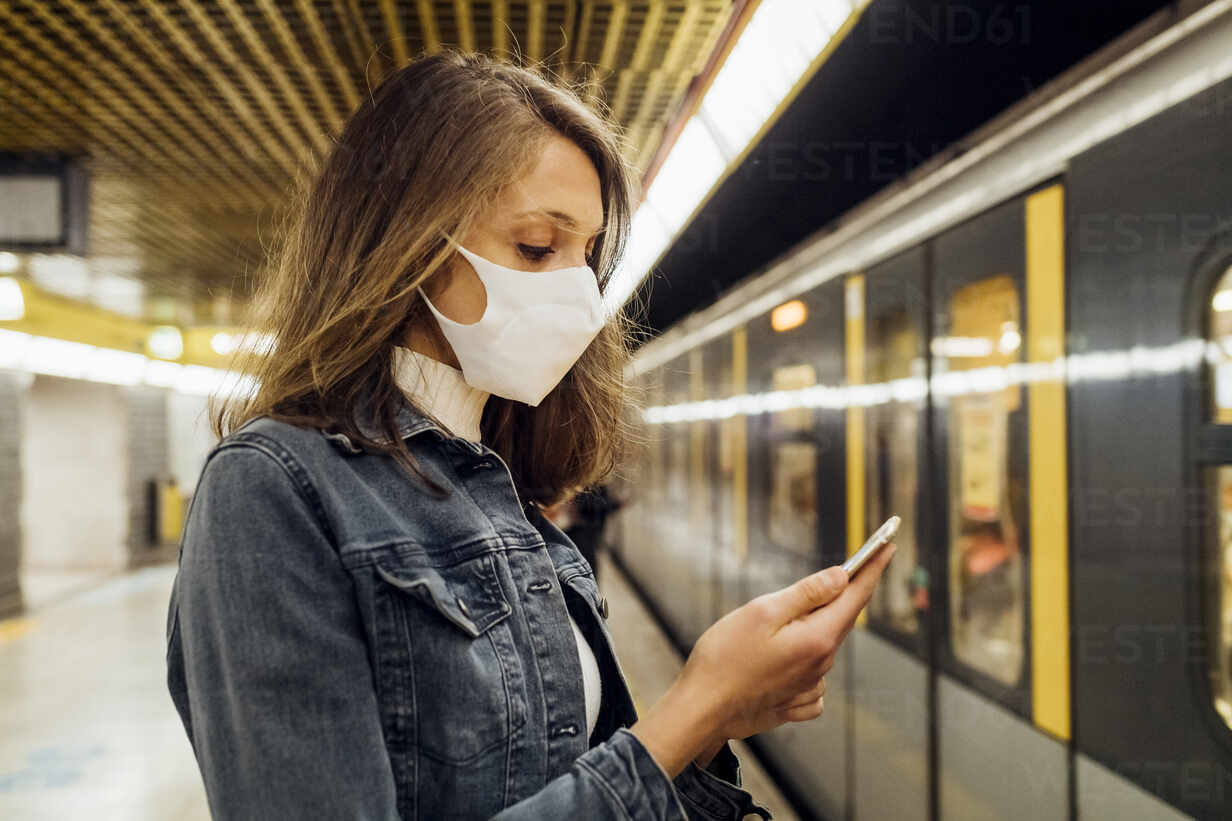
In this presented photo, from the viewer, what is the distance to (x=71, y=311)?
31.0ft

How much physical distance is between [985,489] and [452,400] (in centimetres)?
173

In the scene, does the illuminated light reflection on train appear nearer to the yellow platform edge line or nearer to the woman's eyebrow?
the yellow platform edge line

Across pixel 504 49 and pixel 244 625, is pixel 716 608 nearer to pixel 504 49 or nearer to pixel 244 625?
pixel 504 49

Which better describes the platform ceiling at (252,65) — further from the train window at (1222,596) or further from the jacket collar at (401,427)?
the train window at (1222,596)

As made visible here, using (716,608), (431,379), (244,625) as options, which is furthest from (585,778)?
(716,608)

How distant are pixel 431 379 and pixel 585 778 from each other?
1.41ft

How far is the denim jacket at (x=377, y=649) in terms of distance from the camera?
27.4 inches

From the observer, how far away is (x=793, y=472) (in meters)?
3.76

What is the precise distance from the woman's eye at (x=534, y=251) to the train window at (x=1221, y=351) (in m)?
1.19

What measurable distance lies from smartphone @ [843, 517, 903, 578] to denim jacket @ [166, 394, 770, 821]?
0.93 feet

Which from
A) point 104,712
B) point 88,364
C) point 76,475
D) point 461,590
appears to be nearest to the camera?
point 461,590

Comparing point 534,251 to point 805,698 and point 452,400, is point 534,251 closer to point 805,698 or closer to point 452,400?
point 452,400

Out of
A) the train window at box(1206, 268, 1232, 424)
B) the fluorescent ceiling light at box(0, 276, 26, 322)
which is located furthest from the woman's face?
the fluorescent ceiling light at box(0, 276, 26, 322)

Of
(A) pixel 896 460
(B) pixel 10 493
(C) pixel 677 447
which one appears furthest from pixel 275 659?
(B) pixel 10 493
